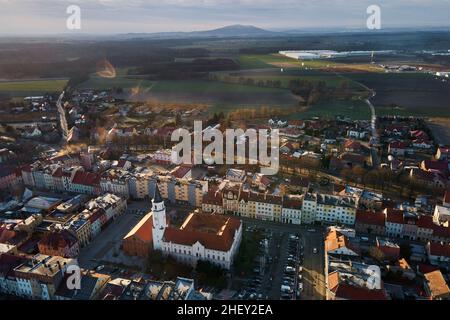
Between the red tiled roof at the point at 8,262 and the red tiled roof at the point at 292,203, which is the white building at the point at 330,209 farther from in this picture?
the red tiled roof at the point at 8,262

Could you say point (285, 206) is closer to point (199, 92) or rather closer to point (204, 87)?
point (199, 92)

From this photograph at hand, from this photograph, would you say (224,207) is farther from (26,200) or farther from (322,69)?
(322,69)

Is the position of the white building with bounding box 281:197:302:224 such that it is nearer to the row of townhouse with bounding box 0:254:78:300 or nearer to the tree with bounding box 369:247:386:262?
the tree with bounding box 369:247:386:262

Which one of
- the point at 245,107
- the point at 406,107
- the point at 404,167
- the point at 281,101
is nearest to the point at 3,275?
the point at 404,167

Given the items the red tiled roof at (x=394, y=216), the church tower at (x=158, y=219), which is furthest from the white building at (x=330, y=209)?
the church tower at (x=158, y=219)

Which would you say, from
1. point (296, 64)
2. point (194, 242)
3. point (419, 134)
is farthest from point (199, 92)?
point (194, 242)

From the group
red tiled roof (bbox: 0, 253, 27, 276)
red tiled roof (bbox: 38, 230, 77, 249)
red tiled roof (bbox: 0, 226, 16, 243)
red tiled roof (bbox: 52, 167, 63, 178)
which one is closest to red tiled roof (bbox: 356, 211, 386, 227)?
red tiled roof (bbox: 38, 230, 77, 249)
